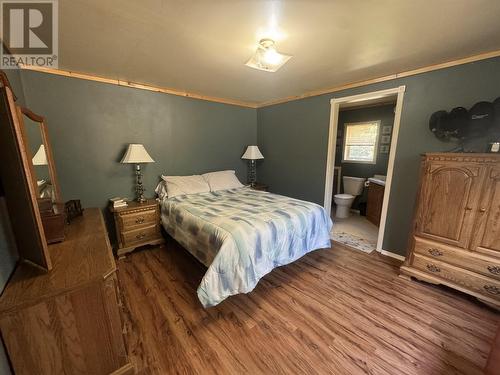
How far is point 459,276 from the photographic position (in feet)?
6.02

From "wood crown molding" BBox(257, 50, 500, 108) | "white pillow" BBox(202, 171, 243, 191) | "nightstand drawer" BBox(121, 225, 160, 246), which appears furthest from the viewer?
"white pillow" BBox(202, 171, 243, 191)

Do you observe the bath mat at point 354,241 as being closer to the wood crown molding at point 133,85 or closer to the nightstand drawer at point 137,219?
the nightstand drawer at point 137,219

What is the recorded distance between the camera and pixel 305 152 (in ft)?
11.0

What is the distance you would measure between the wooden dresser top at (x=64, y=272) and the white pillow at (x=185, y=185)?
1392 mm

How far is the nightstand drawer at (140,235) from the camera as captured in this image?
248 cm

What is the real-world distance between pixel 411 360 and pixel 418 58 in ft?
8.38

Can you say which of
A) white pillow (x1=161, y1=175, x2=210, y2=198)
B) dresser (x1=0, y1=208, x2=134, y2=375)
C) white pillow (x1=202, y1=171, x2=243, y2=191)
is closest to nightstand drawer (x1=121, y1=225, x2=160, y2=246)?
white pillow (x1=161, y1=175, x2=210, y2=198)

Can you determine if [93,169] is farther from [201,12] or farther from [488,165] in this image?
[488,165]

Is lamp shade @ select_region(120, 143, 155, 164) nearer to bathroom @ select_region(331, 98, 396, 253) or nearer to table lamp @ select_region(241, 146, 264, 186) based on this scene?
table lamp @ select_region(241, 146, 264, 186)

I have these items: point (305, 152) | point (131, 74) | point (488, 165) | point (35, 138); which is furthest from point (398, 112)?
point (35, 138)

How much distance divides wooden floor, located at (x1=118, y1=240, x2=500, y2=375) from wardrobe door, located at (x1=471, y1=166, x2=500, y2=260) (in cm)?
56

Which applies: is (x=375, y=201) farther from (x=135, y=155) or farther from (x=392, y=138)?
(x=135, y=155)

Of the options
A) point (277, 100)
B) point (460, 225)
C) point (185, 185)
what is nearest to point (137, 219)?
point (185, 185)

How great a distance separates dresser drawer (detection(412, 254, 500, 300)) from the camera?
5.58 feet
